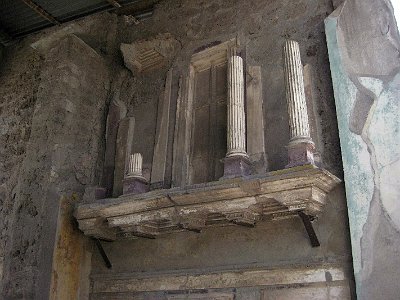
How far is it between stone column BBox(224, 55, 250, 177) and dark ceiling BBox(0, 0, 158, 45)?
2.25 metres

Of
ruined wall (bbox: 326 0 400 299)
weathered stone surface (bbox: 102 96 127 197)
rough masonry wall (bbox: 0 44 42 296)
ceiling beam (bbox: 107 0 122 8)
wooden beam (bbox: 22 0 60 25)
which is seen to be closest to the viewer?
ruined wall (bbox: 326 0 400 299)

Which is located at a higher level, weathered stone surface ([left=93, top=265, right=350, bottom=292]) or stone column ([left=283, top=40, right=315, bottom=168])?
stone column ([left=283, top=40, right=315, bottom=168])

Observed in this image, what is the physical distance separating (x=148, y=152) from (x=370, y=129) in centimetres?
269

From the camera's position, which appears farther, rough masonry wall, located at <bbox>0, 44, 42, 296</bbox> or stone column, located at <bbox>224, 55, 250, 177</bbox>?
rough masonry wall, located at <bbox>0, 44, 42, 296</bbox>

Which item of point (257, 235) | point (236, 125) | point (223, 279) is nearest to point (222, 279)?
point (223, 279)

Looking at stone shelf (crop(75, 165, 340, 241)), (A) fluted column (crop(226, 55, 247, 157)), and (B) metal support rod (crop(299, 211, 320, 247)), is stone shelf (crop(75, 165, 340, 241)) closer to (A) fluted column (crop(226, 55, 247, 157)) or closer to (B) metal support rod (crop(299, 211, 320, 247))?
(B) metal support rod (crop(299, 211, 320, 247))

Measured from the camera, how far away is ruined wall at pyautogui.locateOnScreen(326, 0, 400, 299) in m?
4.11

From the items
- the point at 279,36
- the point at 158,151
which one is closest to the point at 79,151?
the point at 158,151

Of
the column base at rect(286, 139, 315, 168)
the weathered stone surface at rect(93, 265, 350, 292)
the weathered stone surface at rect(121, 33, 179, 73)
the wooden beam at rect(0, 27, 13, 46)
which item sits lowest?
the weathered stone surface at rect(93, 265, 350, 292)

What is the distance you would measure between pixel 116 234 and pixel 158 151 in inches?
43.1

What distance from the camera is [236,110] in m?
5.19

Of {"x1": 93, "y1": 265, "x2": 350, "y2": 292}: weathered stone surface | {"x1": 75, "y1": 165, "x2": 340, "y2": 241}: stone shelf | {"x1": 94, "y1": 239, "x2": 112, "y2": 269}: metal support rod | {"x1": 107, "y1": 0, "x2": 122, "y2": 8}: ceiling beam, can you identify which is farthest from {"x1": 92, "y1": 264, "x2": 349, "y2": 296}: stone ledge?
{"x1": 107, "y1": 0, "x2": 122, "y2": 8}: ceiling beam

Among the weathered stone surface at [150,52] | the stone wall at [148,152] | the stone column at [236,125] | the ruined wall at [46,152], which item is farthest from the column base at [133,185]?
the weathered stone surface at [150,52]

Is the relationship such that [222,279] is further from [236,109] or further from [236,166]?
[236,109]
